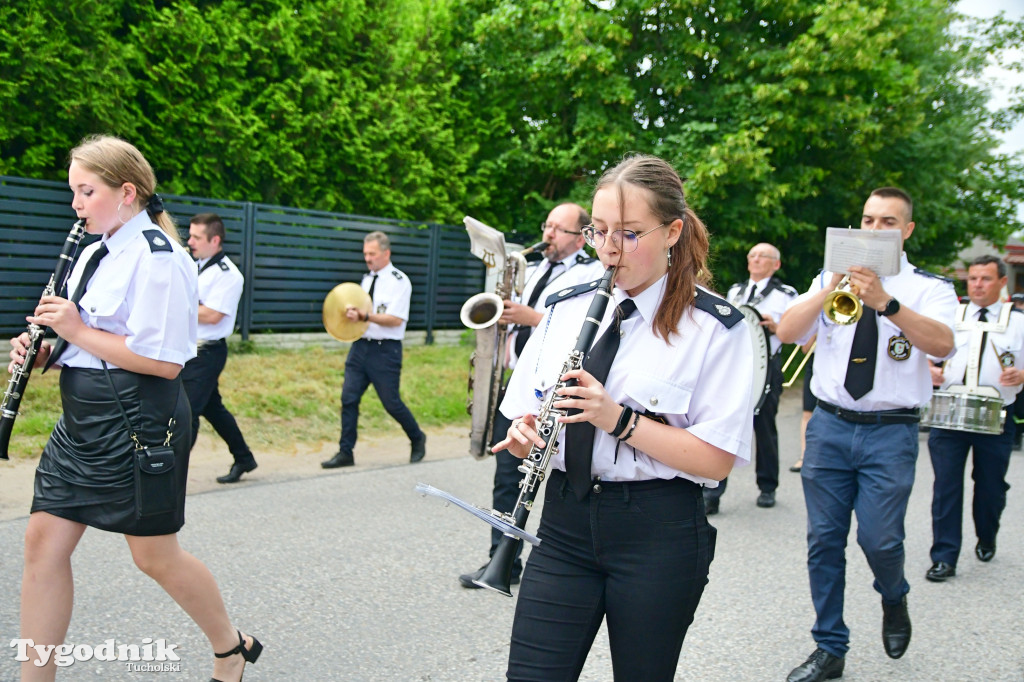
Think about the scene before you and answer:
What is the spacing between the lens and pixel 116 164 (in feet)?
10.1

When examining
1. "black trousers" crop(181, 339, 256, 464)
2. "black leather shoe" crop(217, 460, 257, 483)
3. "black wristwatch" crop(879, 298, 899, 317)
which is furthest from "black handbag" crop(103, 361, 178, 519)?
"black leather shoe" crop(217, 460, 257, 483)

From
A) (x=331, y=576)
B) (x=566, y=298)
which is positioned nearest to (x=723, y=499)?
(x=331, y=576)

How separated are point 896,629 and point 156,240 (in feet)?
11.5

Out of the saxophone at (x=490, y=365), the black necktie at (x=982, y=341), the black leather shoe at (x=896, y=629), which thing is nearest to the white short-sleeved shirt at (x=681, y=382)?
the black leather shoe at (x=896, y=629)

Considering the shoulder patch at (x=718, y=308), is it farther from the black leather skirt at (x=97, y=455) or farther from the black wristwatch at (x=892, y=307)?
the black leather skirt at (x=97, y=455)

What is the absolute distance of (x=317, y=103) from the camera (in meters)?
12.7

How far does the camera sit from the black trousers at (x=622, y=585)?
A: 229 cm

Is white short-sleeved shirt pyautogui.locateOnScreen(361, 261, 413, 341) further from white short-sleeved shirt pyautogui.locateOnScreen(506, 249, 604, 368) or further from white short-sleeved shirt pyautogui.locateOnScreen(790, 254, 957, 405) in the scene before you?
white short-sleeved shirt pyautogui.locateOnScreen(790, 254, 957, 405)

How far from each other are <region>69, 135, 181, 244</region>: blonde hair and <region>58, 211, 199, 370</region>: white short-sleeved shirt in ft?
0.46

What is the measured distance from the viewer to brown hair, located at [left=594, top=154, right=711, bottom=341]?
2.33 m

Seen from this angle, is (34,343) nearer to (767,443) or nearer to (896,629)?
(896,629)

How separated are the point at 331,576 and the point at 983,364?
14.1 ft

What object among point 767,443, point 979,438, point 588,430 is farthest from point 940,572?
point 588,430

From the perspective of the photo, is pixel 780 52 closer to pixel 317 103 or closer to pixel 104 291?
pixel 317 103
